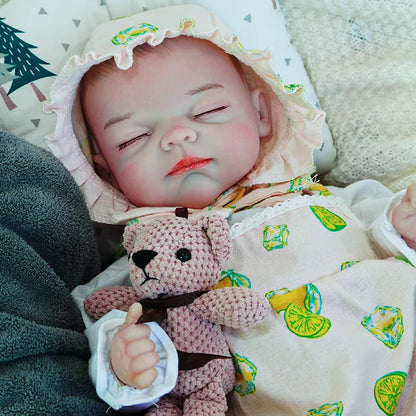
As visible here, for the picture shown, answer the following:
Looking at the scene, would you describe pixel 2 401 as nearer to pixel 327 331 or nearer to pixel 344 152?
pixel 327 331

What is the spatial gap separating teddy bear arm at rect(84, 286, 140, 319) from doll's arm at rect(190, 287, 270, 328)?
13 centimetres

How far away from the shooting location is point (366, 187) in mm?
→ 1105

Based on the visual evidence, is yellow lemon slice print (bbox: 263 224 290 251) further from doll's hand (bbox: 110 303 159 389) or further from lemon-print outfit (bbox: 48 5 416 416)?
doll's hand (bbox: 110 303 159 389)

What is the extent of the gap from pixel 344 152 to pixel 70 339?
2.45ft

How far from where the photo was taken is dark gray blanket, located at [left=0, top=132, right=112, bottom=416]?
0.65 metres

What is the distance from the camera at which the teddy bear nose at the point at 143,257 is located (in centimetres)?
68

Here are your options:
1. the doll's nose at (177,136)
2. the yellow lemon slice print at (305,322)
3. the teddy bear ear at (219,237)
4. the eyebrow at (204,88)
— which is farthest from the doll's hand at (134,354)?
the eyebrow at (204,88)

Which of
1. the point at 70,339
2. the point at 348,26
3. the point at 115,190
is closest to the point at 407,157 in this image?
the point at 348,26

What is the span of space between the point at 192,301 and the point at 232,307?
0.21 feet

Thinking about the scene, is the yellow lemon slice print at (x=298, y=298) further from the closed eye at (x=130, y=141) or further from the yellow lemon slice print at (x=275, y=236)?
the closed eye at (x=130, y=141)

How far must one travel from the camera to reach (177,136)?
87 centimetres

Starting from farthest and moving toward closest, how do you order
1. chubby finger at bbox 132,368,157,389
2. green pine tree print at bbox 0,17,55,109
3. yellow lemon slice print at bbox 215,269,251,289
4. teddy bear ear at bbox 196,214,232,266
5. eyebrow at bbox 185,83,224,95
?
1. green pine tree print at bbox 0,17,55,109
2. eyebrow at bbox 185,83,224,95
3. yellow lemon slice print at bbox 215,269,251,289
4. teddy bear ear at bbox 196,214,232,266
5. chubby finger at bbox 132,368,157,389

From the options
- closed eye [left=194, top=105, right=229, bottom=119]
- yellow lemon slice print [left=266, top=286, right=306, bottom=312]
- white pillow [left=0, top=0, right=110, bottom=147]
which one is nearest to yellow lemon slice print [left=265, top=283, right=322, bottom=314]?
yellow lemon slice print [left=266, top=286, right=306, bottom=312]

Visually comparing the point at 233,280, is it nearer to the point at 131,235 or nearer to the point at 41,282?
the point at 131,235
